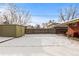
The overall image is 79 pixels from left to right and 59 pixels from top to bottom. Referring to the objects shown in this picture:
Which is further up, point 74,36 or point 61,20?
point 61,20

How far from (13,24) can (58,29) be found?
125 inches

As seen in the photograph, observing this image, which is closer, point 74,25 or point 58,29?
point 74,25

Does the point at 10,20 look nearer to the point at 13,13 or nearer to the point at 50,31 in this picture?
the point at 13,13

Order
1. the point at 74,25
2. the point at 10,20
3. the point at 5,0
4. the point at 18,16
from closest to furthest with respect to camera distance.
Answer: the point at 5,0, the point at 74,25, the point at 18,16, the point at 10,20

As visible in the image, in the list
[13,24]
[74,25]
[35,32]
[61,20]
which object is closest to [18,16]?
[13,24]

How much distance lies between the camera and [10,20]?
828 cm

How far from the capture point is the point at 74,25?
6340 millimetres

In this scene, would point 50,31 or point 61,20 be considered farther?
point 50,31

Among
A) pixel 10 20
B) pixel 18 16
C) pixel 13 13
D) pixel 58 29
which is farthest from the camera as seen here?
pixel 58 29

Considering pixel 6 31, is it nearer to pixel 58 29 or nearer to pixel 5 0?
pixel 58 29

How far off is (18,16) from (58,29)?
3.27m

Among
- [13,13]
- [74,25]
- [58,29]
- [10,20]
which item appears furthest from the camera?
[58,29]

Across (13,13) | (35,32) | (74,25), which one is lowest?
(35,32)

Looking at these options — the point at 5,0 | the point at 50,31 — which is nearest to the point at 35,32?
the point at 50,31
